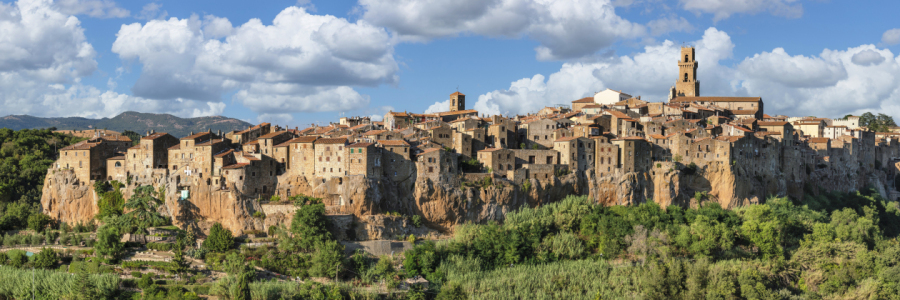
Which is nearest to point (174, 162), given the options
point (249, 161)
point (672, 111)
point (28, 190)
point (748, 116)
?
point (249, 161)

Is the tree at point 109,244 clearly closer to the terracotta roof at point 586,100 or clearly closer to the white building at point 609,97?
the terracotta roof at point 586,100

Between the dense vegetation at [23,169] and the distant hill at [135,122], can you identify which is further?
the distant hill at [135,122]

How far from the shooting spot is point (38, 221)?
59.3 m

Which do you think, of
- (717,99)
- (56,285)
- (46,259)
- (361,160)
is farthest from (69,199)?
(717,99)

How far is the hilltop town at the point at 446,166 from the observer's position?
5719 cm

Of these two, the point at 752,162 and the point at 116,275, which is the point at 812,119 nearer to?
the point at 752,162

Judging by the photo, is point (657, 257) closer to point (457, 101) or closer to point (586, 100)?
point (586, 100)

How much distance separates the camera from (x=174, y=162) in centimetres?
5997

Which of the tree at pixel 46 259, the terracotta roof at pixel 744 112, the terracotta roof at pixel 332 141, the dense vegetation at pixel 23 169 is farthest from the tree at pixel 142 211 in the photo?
the terracotta roof at pixel 744 112

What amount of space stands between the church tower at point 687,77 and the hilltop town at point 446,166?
21678 mm

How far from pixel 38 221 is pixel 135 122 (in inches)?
4799

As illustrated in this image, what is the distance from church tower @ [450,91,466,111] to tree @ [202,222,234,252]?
4160 centimetres

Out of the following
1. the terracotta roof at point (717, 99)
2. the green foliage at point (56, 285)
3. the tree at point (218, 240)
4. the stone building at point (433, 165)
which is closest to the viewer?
the green foliage at point (56, 285)

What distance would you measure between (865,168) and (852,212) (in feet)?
65.0
